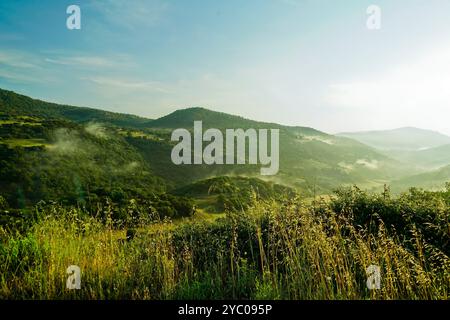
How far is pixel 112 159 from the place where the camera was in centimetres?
7000

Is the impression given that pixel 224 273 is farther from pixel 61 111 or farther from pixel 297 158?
pixel 61 111

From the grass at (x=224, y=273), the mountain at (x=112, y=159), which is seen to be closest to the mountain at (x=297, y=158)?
the mountain at (x=112, y=159)

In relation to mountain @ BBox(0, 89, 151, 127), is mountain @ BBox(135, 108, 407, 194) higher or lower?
lower

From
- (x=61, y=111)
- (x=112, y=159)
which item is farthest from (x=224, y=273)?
(x=61, y=111)

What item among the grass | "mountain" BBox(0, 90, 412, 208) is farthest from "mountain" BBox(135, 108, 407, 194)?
the grass

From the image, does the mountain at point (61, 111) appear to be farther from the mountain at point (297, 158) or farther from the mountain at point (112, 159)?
the mountain at point (297, 158)

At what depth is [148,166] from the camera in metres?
71.2

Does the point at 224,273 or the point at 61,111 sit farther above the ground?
the point at 61,111

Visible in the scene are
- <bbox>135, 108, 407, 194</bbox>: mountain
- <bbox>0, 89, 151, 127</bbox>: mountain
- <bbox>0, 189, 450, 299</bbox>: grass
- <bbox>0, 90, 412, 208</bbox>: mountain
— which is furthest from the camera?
<bbox>0, 89, 151, 127</bbox>: mountain

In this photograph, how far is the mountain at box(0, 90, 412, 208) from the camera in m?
51.4

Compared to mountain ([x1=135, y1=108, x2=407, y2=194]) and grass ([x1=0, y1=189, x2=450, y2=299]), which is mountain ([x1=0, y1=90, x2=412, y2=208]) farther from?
grass ([x1=0, y1=189, x2=450, y2=299])
